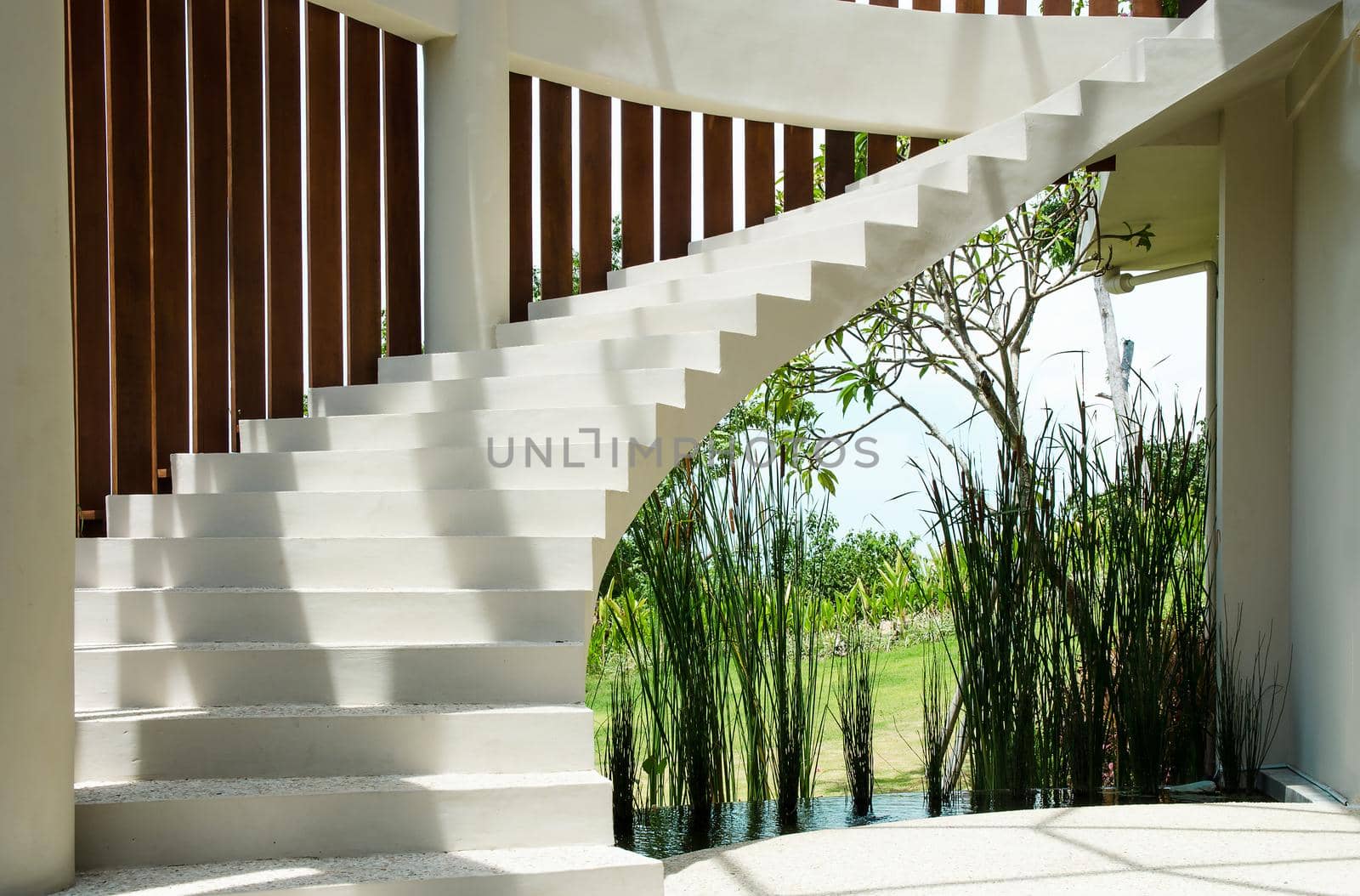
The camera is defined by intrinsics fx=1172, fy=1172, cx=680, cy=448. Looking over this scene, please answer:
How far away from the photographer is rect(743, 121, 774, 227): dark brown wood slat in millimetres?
4812

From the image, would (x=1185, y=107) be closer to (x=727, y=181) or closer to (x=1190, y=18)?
(x=1190, y=18)

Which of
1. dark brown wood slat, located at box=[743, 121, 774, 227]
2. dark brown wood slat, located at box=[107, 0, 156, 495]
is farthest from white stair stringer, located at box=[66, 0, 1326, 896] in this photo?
dark brown wood slat, located at box=[743, 121, 774, 227]

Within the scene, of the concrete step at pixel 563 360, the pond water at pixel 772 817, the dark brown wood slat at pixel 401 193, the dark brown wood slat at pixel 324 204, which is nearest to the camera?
the pond water at pixel 772 817

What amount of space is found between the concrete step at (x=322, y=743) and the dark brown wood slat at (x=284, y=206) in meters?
1.83

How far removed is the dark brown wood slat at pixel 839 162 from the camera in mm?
4840

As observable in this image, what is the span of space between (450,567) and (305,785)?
0.69 metres

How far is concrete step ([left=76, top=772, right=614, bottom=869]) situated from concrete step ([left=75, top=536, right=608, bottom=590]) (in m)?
0.59

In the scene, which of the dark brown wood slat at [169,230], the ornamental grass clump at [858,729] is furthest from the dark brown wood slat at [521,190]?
the ornamental grass clump at [858,729]

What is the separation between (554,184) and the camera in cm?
458

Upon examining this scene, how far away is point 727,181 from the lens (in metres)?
4.79

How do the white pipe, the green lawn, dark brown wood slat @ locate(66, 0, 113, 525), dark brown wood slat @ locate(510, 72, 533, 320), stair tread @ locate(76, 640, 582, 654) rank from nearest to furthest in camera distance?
stair tread @ locate(76, 640, 582, 654)
dark brown wood slat @ locate(66, 0, 113, 525)
dark brown wood slat @ locate(510, 72, 533, 320)
the green lawn
the white pipe

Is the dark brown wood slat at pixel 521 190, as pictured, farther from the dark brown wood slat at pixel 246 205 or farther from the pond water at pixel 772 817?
the pond water at pixel 772 817

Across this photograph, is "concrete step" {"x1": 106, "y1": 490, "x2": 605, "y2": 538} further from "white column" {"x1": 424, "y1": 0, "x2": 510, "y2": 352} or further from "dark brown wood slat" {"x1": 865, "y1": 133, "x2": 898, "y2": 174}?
"dark brown wood slat" {"x1": 865, "y1": 133, "x2": 898, "y2": 174}

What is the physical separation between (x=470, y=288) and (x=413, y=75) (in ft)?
2.74
